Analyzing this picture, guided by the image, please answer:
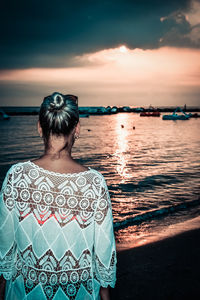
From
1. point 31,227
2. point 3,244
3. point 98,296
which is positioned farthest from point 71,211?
point 98,296

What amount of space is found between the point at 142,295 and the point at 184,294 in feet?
1.93

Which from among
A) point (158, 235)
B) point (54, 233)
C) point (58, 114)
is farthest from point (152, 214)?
point (58, 114)

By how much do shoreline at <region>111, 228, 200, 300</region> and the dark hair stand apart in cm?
302

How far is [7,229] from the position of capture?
1512 mm

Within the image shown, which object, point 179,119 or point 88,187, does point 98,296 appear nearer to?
point 88,187

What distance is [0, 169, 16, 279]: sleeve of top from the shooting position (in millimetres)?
1469

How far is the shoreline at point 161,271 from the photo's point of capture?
135 inches

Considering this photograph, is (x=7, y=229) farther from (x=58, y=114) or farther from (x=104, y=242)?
(x=58, y=114)

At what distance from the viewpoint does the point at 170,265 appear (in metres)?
4.15

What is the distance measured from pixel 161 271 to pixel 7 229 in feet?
11.0

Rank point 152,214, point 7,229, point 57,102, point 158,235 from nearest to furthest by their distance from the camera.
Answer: point 57,102
point 7,229
point 158,235
point 152,214

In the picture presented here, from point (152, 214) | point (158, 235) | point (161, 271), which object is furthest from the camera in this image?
point (152, 214)

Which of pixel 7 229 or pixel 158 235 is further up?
pixel 7 229

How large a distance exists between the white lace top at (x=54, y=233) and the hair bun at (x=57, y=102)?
0.38m
